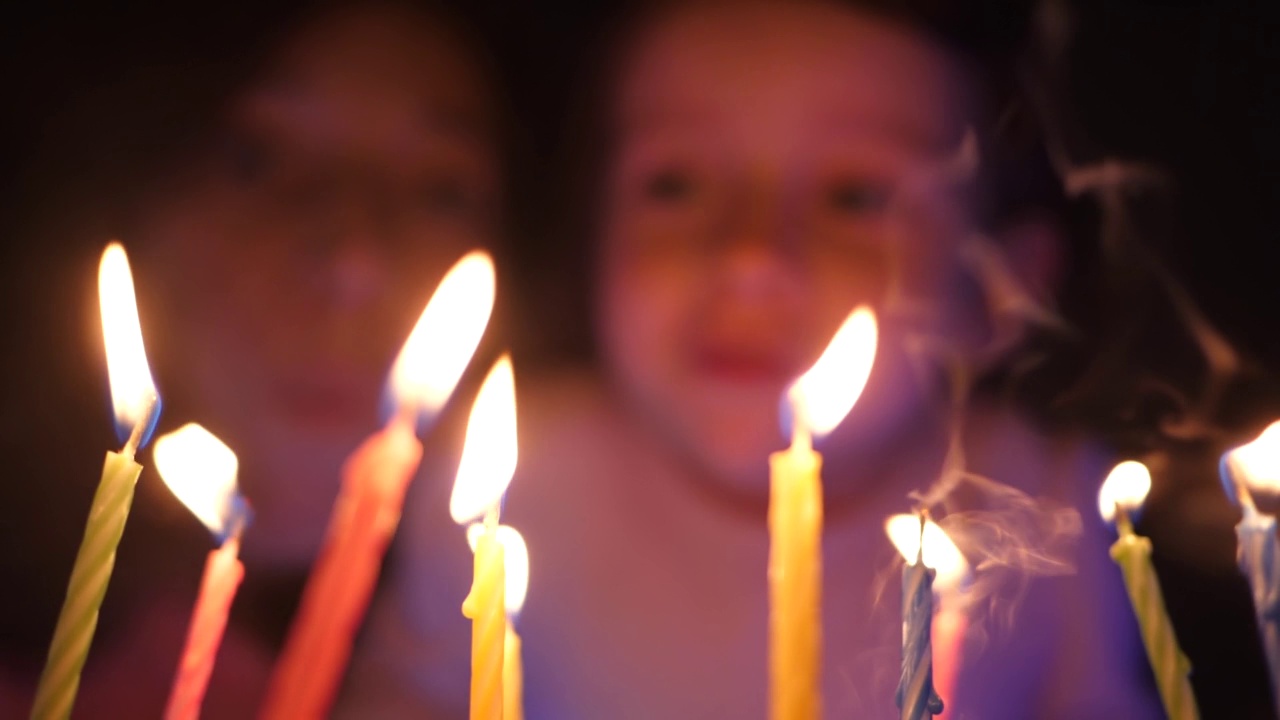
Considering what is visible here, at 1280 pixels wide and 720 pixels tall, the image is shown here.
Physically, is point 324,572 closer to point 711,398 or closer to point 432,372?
point 432,372

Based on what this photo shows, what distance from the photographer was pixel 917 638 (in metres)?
0.47

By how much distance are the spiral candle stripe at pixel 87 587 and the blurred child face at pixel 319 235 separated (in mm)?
521

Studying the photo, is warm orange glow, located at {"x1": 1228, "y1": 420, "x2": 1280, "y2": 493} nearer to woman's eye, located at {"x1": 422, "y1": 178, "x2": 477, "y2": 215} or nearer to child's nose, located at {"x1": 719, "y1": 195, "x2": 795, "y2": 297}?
child's nose, located at {"x1": 719, "y1": 195, "x2": 795, "y2": 297}

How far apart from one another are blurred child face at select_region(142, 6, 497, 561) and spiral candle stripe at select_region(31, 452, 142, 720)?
0.52 m

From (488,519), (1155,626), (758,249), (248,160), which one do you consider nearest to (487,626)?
(488,519)

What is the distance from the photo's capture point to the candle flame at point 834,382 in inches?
20.1

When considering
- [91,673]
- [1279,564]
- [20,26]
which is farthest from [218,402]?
[1279,564]

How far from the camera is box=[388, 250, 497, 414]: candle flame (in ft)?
1.81

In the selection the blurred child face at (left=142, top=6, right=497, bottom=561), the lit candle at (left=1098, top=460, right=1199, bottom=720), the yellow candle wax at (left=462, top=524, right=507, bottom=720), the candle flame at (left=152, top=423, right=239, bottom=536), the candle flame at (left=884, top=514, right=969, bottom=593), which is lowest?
the yellow candle wax at (left=462, top=524, right=507, bottom=720)

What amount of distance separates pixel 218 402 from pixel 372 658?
30 centimetres

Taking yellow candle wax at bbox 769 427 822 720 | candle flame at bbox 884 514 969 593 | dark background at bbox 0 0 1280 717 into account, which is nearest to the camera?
yellow candle wax at bbox 769 427 822 720

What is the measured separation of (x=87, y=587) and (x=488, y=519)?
7.3 inches

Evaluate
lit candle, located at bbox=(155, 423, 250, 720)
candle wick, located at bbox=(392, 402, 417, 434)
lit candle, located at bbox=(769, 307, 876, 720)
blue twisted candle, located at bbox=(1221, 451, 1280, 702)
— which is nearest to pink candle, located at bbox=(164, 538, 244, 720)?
lit candle, located at bbox=(155, 423, 250, 720)

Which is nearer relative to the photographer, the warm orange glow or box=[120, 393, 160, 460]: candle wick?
box=[120, 393, 160, 460]: candle wick
